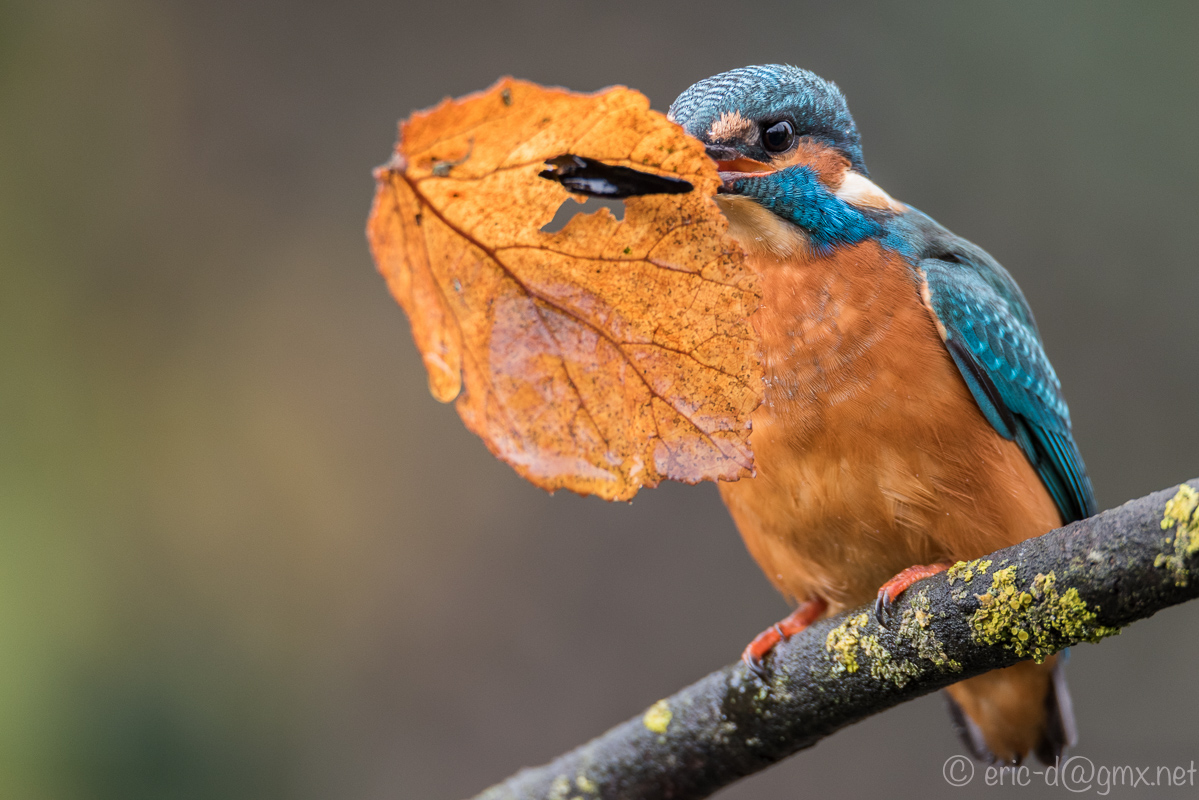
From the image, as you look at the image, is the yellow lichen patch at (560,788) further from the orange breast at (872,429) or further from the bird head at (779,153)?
the bird head at (779,153)

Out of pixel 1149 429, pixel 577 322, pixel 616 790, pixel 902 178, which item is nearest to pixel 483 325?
pixel 577 322

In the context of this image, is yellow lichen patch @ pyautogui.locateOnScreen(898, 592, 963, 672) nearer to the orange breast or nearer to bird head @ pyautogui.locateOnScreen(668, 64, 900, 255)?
the orange breast

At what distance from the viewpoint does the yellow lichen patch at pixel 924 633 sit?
1.53 metres

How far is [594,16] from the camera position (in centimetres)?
477

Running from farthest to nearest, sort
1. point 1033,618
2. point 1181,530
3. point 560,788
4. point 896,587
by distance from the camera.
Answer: point 560,788 → point 896,587 → point 1033,618 → point 1181,530

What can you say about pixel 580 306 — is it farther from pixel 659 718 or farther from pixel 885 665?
pixel 659 718

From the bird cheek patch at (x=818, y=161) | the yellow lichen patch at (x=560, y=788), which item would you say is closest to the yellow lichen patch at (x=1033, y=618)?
the bird cheek patch at (x=818, y=161)

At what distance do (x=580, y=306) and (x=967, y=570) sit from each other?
730mm

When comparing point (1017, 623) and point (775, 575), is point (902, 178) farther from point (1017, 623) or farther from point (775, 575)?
point (1017, 623)

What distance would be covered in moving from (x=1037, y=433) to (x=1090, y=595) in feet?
2.97

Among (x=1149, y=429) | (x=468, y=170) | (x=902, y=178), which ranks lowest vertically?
(x=1149, y=429)

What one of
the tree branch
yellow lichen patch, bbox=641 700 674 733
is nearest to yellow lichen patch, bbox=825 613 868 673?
the tree branch

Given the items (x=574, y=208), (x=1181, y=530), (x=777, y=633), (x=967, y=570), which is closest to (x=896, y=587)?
(x=967, y=570)

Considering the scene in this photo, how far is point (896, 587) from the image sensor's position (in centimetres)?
172
